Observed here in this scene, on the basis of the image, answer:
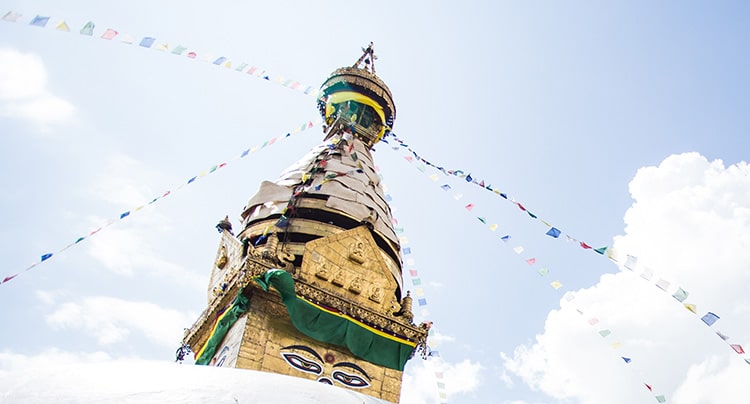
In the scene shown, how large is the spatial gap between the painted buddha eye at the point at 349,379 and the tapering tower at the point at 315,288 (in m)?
0.02

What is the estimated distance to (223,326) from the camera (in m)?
10.7

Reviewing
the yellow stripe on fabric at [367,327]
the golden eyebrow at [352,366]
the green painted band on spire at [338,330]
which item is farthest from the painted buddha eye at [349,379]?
the yellow stripe on fabric at [367,327]

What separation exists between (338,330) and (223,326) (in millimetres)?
2105

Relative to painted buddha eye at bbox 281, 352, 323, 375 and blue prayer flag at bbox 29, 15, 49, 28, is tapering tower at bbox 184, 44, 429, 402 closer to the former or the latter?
painted buddha eye at bbox 281, 352, 323, 375

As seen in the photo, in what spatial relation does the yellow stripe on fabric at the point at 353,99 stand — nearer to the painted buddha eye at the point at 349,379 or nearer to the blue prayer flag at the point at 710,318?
the painted buddha eye at the point at 349,379

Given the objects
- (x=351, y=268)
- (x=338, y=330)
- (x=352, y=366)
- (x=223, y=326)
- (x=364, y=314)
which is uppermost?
(x=351, y=268)

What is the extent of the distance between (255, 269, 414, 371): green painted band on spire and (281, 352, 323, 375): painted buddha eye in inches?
18.2

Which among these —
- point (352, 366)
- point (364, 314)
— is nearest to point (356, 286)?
point (364, 314)

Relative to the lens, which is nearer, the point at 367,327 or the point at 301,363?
the point at 301,363

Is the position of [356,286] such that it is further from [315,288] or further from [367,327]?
[315,288]

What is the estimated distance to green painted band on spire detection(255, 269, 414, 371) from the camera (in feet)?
33.4

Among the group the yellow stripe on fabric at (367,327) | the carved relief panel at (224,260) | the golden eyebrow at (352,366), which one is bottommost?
the golden eyebrow at (352,366)

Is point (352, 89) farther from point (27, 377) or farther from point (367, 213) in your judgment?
point (27, 377)

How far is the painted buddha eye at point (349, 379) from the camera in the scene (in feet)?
33.3
